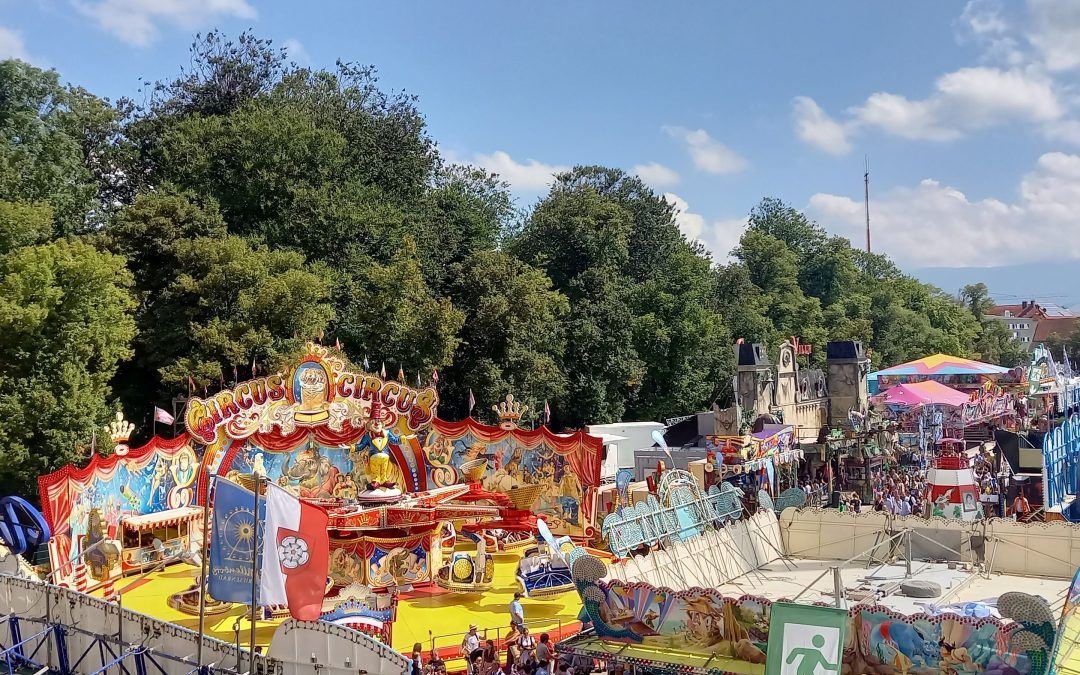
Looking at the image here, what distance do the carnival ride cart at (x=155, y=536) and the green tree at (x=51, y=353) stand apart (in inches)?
209

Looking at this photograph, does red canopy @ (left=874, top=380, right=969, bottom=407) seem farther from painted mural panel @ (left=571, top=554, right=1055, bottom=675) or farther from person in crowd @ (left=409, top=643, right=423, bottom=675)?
person in crowd @ (left=409, top=643, right=423, bottom=675)

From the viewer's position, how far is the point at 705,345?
185 feet

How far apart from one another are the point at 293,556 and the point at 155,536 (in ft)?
42.6

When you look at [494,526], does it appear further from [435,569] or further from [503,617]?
[503,617]

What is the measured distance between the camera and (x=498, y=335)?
44.4 metres

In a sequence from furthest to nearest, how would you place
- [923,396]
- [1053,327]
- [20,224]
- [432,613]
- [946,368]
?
[1053,327] < [946,368] < [923,396] < [20,224] < [432,613]

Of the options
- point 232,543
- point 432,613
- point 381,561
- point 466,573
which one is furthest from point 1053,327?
point 232,543

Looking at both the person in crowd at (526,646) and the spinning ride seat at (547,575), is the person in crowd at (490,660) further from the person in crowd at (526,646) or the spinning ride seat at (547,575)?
the spinning ride seat at (547,575)

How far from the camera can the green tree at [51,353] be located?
30188 mm

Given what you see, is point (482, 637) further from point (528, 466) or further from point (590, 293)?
point (590, 293)

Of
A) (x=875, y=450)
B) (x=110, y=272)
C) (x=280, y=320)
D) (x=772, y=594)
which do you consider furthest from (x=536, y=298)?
(x=772, y=594)

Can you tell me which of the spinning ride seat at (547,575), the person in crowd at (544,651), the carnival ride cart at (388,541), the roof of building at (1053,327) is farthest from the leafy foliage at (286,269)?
the roof of building at (1053,327)

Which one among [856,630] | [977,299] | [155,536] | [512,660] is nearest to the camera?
[856,630]

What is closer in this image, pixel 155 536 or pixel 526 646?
pixel 526 646
